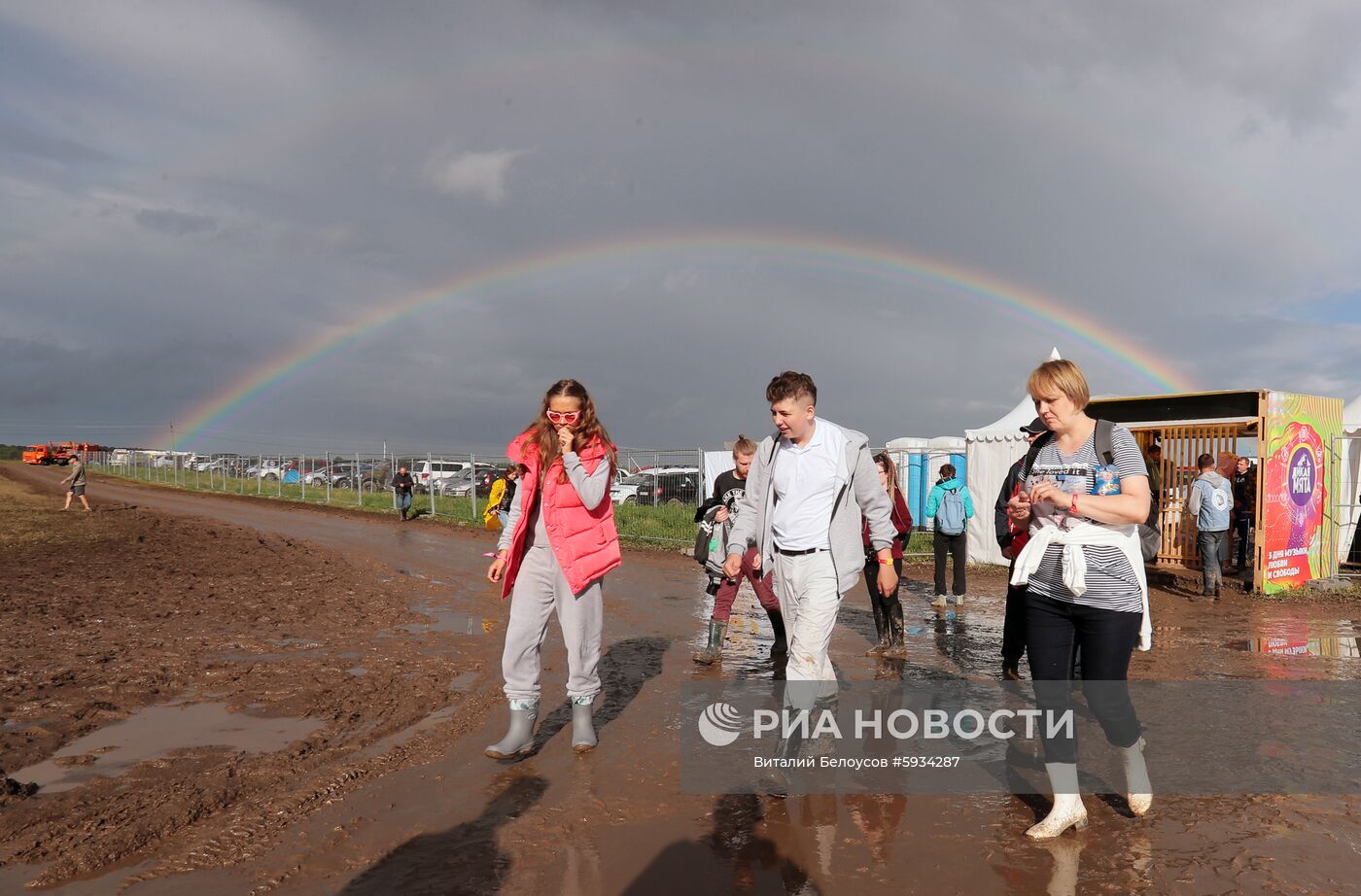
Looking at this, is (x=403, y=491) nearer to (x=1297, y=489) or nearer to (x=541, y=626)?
(x=1297, y=489)

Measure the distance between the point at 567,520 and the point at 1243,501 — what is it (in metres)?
14.6

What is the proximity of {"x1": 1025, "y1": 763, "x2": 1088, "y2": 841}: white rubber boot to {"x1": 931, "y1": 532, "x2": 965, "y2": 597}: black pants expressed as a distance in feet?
22.7

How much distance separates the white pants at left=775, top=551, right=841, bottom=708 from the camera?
4523mm

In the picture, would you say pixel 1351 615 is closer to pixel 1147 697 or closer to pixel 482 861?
pixel 1147 697

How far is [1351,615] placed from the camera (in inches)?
432

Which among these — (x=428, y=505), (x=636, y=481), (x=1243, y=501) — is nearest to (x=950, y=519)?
(x=1243, y=501)

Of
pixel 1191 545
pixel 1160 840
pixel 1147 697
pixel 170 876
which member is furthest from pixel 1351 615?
pixel 170 876

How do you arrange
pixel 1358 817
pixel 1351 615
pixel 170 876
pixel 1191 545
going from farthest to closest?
pixel 1191 545
pixel 1351 615
pixel 1358 817
pixel 170 876

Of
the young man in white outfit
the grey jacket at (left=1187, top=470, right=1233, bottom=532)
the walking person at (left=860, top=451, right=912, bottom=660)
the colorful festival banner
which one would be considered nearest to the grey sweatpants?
the young man in white outfit

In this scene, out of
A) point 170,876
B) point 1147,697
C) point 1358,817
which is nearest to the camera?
point 170,876

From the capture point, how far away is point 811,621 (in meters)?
4.53

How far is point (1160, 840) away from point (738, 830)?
180cm

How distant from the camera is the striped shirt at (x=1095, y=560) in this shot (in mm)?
3602

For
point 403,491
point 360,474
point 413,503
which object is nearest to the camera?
point 403,491
